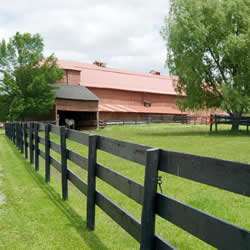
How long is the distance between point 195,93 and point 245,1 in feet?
24.1

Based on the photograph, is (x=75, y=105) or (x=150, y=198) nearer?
(x=150, y=198)

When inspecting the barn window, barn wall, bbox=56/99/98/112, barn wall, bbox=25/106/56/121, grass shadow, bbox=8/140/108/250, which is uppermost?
the barn window

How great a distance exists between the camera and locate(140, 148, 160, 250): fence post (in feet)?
7.73

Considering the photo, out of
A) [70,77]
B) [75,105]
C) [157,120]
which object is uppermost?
[70,77]

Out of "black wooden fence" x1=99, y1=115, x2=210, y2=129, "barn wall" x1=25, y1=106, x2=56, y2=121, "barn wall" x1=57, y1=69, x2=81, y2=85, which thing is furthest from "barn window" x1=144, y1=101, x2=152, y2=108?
"barn wall" x1=25, y1=106, x2=56, y2=121

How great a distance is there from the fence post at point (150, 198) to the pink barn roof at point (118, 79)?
1469 inches

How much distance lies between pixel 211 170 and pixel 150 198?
69 cm

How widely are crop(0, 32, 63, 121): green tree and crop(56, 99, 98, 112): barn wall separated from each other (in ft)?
3.67

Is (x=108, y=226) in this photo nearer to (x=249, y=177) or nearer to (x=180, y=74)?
(x=249, y=177)

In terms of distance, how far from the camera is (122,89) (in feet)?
139

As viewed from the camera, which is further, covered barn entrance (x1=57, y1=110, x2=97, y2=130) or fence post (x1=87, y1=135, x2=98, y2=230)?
covered barn entrance (x1=57, y1=110, x2=97, y2=130)

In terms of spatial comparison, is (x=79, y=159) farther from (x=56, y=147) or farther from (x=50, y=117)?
(x=50, y=117)

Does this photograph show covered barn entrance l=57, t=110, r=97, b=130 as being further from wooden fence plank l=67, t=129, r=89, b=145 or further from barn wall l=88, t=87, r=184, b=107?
wooden fence plank l=67, t=129, r=89, b=145

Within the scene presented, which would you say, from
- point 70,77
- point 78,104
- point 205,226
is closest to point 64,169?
point 205,226
